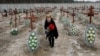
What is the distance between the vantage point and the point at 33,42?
12250mm

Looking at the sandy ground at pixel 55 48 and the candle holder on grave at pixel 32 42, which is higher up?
the candle holder on grave at pixel 32 42

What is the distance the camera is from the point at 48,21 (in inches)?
493

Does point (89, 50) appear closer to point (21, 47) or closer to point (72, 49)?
point (72, 49)

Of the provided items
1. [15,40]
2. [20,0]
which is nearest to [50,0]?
[20,0]

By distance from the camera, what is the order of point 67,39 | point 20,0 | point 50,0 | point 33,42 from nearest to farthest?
point 33,42 → point 67,39 → point 20,0 → point 50,0

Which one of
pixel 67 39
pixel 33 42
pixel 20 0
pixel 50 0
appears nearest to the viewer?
pixel 33 42

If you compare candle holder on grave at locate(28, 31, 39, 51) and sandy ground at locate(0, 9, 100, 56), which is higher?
candle holder on grave at locate(28, 31, 39, 51)

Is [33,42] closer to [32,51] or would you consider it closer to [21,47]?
[32,51]

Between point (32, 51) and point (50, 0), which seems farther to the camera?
point (50, 0)

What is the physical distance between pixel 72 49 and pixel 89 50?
0.76 m

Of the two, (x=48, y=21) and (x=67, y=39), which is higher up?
(x=48, y=21)

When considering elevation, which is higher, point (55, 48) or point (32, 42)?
point (32, 42)

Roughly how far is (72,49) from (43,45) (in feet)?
4.93

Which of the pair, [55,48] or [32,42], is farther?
[55,48]
